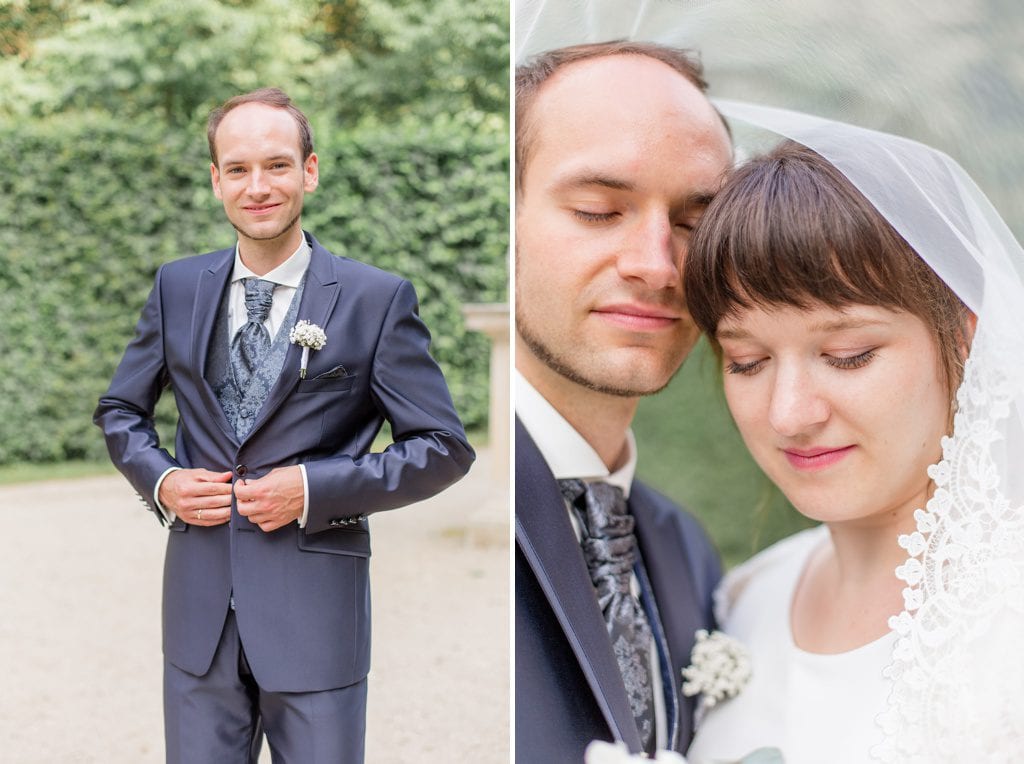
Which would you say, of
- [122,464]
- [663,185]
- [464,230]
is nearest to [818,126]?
[663,185]

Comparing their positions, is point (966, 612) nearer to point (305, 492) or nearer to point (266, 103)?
point (305, 492)

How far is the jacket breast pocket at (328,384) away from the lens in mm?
2059

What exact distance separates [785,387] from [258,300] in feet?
3.40

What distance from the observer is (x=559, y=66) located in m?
1.89

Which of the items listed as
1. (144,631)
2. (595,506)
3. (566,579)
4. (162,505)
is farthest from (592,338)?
(144,631)

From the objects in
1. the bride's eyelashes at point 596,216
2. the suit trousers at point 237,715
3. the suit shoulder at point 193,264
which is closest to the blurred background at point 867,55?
the bride's eyelashes at point 596,216

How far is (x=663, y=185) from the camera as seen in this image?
1844 millimetres

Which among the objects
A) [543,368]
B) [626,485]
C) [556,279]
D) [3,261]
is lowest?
[626,485]

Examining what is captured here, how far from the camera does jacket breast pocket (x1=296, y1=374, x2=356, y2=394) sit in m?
2.06

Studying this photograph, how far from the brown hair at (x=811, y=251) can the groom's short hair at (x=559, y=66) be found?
224mm

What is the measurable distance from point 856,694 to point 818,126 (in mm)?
1013

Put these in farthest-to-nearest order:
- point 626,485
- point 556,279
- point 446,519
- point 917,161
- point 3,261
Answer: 1. point 3,261
2. point 446,519
3. point 626,485
4. point 556,279
5. point 917,161

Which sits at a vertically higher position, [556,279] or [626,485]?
[556,279]

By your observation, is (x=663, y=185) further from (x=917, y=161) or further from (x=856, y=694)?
(x=856, y=694)
